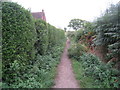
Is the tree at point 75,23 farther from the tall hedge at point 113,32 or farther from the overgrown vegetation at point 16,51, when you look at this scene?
the overgrown vegetation at point 16,51

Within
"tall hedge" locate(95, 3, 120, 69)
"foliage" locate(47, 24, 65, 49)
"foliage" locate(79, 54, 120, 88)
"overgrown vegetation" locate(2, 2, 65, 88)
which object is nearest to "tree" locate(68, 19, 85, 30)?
"foliage" locate(47, 24, 65, 49)

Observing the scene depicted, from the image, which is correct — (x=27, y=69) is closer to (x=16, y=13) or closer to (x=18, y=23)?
(x=18, y=23)

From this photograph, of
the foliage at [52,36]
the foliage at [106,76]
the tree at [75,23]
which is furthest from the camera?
the tree at [75,23]

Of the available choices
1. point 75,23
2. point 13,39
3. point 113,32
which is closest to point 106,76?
point 113,32

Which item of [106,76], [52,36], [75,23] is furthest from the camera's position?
[75,23]

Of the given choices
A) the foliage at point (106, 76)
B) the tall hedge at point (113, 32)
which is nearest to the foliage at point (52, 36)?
the tall hedge at point (113, 32)

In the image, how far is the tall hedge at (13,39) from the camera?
126 inches

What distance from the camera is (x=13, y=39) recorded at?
3406 millimetres

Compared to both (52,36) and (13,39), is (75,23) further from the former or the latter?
(13,39)

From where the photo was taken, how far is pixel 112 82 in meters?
3.51

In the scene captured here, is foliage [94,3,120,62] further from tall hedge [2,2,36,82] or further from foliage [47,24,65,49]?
foliage [47,24,65,49]

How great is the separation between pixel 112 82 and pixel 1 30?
4.54 m

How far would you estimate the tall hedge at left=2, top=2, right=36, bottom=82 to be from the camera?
10.5 feet

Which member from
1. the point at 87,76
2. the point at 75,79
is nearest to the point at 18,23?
the point at 75,79
